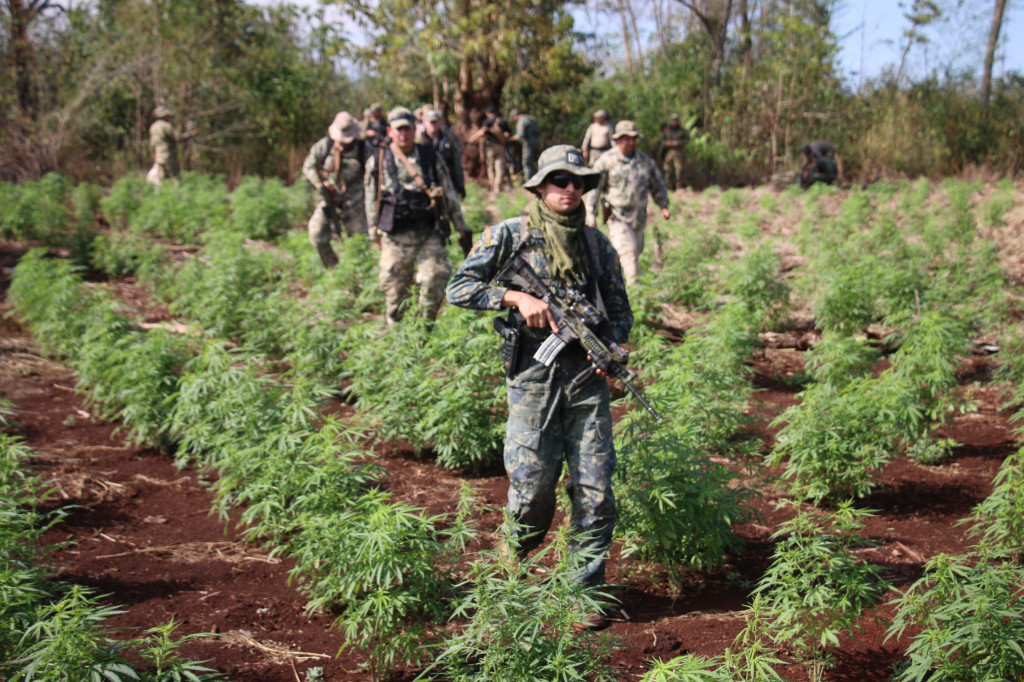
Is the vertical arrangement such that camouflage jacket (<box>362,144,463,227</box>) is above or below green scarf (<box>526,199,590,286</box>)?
above

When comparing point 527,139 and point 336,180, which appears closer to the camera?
point 336,180

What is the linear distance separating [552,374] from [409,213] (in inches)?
149

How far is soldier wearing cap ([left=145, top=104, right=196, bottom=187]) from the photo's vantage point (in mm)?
15234

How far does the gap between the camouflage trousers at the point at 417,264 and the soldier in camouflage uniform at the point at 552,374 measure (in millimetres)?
3297

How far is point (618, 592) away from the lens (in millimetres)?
4188

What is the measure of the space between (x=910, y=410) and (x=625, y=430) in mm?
2053

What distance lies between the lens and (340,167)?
9.24 metres

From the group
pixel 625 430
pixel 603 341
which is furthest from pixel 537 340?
pixel 625 430

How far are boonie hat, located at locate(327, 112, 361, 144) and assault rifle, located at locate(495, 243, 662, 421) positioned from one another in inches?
232

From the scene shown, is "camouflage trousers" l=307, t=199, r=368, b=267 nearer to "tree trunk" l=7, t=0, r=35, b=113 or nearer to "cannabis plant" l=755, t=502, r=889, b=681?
"cannabis plant" l=755, t=502, r=889, b=681

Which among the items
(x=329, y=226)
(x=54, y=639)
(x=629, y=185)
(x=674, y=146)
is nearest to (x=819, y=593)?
(x=54, y=639)

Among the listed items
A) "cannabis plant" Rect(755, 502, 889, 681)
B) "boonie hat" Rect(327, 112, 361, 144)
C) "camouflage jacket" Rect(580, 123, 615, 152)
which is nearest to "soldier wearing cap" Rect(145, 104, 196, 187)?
"boonie hat" Rect(327, 112, 361, 144)

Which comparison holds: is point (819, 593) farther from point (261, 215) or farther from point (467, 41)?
point (467, 41)

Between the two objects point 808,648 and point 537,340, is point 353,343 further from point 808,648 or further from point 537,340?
point 808,648
